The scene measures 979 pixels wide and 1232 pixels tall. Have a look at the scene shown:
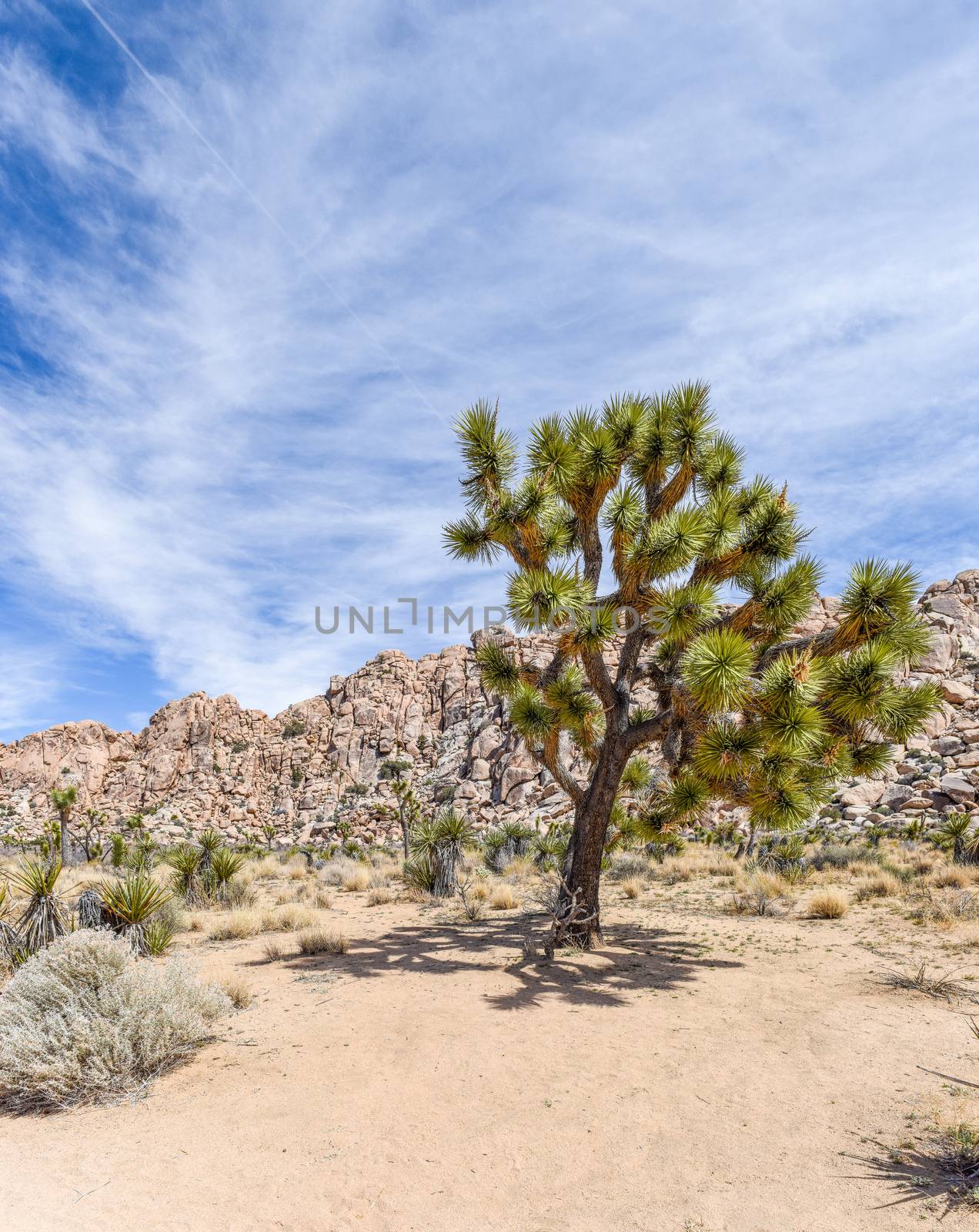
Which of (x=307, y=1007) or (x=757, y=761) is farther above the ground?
(x=757, y=761)

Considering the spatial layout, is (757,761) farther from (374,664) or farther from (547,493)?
(374,664)

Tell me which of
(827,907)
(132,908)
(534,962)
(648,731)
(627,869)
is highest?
(648,731)

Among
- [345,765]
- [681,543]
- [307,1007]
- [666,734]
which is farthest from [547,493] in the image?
[345,765]

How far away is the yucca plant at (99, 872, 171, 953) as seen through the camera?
8.77 m

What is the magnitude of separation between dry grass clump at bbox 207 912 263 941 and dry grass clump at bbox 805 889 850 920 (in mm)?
9689

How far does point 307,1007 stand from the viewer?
23.0ft

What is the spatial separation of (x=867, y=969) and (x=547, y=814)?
91.0 ft

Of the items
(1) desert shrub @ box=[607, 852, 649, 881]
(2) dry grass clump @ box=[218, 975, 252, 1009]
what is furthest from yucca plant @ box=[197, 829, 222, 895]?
(1) desert shrub @ box=[607, 852, 649, 881]

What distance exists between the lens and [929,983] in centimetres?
736

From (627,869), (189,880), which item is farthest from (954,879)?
(189,880)

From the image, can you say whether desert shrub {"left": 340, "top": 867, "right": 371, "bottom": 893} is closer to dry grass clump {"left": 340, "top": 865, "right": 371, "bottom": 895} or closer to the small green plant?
dry grass clump {"left": 340, "top": 865, "right": 371, "bottom": 895}

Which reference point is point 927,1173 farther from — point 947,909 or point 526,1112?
point 947,909

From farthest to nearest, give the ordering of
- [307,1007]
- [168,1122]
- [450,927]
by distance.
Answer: [450,927]
[307,1007]
[168,1122]

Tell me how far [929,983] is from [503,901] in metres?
7.60
